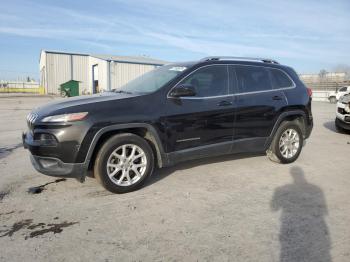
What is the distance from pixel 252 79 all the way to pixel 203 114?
131 cm

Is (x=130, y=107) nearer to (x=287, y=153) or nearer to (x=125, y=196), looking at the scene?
(x=125, y=196)

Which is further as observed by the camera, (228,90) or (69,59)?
(69,59)

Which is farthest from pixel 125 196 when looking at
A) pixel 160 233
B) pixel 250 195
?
pixel 250 195

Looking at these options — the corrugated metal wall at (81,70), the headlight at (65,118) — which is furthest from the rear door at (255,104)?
the corrugated metal wall at (81,70)

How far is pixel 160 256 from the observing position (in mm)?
2930

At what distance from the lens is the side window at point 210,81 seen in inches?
194

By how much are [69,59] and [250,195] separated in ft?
137

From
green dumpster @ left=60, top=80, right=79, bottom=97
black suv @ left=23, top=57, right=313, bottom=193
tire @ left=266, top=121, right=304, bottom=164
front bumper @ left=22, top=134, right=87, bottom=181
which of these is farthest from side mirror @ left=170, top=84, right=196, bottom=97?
green dumpster @ left=60, top=80, right=79, bottom=97

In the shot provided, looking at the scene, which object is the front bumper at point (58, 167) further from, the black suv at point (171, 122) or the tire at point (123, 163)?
the tire at point (123, 163)

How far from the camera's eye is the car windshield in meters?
4.87

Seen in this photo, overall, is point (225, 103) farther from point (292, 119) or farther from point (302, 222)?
point (302, 222)

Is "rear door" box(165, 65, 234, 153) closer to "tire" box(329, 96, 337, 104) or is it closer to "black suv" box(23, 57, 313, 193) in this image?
"black suv" box(23, 57, 313, 193)

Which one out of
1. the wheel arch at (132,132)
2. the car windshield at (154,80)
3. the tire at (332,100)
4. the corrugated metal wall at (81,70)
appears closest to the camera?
the wheel arch at (132,132)

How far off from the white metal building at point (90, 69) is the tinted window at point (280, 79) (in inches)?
1253
